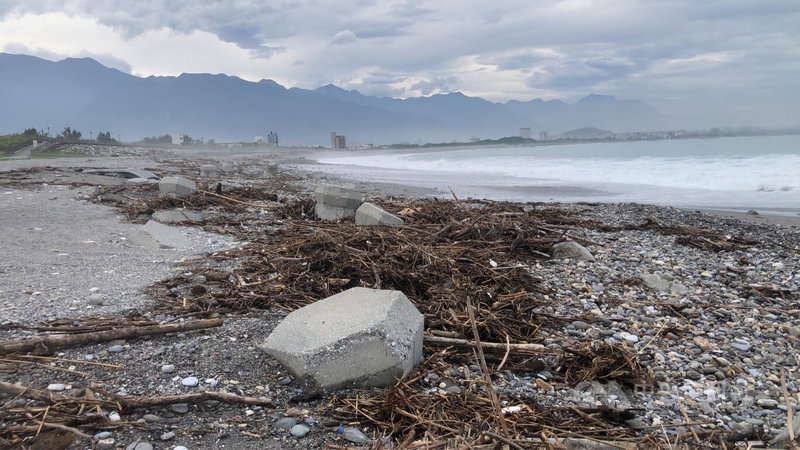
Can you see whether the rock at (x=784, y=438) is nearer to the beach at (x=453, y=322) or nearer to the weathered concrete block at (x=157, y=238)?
the beach at (x=453, y=322)

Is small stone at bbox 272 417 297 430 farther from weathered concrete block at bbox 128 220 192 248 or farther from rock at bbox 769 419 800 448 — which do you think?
weathered concrete block at bbox 128 220 192 248

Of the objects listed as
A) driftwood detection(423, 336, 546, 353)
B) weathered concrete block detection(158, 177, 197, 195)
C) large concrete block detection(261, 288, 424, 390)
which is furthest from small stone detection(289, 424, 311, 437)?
weathered concrete block detection(158, 177, 197, 195)

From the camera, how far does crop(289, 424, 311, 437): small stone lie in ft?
9.65

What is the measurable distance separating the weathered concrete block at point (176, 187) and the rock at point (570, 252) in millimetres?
8800

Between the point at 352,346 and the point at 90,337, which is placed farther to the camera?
the point at 90,337

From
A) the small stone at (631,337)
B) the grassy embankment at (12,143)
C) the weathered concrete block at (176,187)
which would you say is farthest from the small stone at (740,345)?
the grassy embankment at (12,143)

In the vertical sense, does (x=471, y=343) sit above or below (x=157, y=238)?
below

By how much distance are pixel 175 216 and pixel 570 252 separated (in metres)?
6.98

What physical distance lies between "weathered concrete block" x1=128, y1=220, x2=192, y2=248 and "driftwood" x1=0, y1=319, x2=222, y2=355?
376 centimetres

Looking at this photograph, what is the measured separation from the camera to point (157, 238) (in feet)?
24.9

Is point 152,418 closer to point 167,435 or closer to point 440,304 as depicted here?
point 167,435

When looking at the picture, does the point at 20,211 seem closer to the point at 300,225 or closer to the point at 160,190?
the point at 160,190

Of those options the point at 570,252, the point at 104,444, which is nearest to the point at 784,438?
the point at 104,444

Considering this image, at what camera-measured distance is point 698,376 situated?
13.0ft
